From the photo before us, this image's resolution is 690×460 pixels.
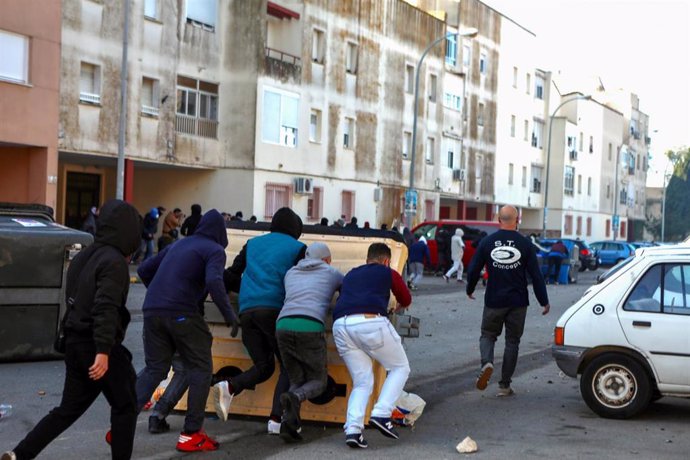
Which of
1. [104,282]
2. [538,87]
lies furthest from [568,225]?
[104,282]

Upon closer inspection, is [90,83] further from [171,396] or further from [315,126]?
[171,396]

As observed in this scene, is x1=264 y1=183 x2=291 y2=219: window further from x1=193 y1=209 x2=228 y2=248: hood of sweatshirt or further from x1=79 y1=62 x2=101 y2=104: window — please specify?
x1=193 y1=209 x2=228 y2=248: hood of sweatshirt

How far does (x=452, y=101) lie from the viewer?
5378 cm

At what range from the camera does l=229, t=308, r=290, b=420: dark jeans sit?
28.9ft

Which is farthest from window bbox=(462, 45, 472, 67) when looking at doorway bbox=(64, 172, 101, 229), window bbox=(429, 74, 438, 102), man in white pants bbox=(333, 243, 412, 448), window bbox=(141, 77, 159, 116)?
man in white pants bbox=(333, 243, 412, 448)

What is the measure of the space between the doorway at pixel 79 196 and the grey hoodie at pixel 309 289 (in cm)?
2658

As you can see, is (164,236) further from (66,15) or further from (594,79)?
(594,79)

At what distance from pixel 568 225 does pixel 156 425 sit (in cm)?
6846

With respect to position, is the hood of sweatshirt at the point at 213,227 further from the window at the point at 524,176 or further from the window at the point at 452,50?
the window at the point at 524,176

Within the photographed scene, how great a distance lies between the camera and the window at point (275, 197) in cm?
3803

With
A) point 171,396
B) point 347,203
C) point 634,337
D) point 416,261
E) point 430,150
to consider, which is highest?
point 430,150

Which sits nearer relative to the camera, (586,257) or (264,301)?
(264,301)

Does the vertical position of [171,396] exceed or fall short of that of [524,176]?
it falls short

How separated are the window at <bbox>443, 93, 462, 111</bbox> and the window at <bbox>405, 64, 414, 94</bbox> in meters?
4.13
